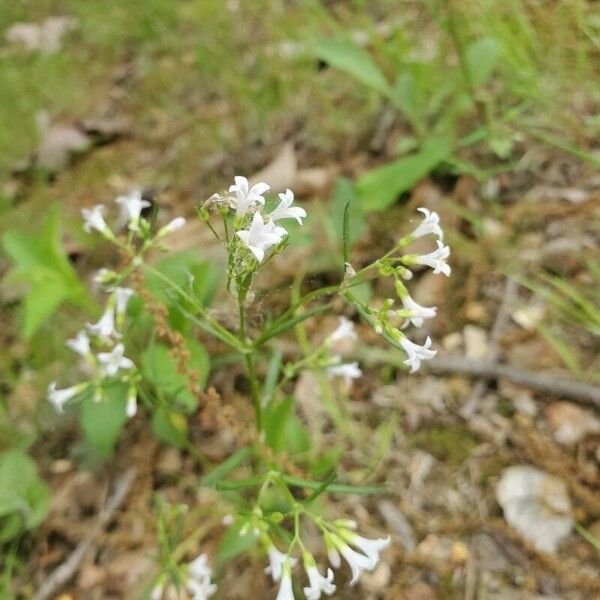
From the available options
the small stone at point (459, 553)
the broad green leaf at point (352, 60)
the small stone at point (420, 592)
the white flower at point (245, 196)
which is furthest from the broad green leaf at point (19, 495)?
the broad green leaf at point (352, 60)

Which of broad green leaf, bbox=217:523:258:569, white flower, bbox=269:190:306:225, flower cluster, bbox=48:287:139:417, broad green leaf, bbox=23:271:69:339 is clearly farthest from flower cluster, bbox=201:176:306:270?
broad green leaf, bbox=23:271:69:339

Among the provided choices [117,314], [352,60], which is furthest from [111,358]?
[352,60]

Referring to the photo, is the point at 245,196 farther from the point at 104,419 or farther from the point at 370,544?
the point at 104,419

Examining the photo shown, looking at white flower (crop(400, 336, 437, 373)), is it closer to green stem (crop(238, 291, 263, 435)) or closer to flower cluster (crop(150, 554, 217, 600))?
green stem (crop(238, 291, 263, 435))

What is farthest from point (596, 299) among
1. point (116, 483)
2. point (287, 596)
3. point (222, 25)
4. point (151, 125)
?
point (222, 25)

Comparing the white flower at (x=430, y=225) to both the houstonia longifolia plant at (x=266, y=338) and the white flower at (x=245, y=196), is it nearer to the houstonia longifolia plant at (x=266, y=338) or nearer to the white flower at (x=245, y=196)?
the houstonia longifolia plant at (x=266, y=338)
